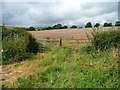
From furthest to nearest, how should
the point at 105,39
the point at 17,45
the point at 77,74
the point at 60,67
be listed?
the point at 17,45, the point at 105,39, the point at 60,67, the point at 77,74

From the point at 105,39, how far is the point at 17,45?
3489 millimetres

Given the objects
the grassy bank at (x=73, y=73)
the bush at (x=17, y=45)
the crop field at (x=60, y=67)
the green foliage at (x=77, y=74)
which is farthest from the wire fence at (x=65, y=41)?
the green foliage at (x=77, y=74)

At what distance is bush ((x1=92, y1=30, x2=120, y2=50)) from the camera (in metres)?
11.4

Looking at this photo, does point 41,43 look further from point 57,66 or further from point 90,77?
point 90,77

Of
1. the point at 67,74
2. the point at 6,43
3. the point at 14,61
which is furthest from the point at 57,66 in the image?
the point at 6,43

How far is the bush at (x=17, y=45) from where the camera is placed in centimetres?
1188

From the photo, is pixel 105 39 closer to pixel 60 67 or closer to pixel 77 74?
pixel 60 67

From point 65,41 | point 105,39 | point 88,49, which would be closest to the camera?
point 105,39

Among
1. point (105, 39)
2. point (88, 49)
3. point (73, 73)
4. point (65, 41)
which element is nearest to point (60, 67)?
point (73, 73)

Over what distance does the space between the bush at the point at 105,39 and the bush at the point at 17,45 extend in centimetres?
279

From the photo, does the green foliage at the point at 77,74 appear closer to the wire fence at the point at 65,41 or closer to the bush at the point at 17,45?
the bush at the point at 17,45

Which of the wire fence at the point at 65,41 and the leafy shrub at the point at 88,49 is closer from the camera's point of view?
the leafy shrub at the point at 88,49

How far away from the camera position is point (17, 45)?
40.3 feet

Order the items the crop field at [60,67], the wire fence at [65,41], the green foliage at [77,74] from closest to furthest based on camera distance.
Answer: the green foliage at [77,74], the crop field at [60,67], the wire fence at [65,41]
